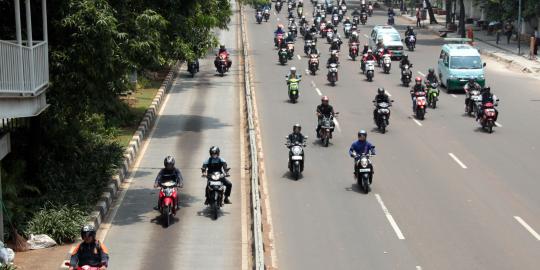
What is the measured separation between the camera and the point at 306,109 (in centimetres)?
3722

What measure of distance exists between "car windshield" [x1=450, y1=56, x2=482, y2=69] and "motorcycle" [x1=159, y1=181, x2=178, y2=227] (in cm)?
2424

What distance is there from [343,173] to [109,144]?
6266mm

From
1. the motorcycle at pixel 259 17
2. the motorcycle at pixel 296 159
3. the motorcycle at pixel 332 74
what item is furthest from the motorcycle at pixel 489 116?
the motorcycle at pixel 259 17

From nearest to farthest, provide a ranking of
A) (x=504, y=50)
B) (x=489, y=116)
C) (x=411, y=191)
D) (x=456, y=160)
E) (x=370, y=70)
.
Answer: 1. (x=411, y=191)
2. (x=456, y=160)
3. (x=489, y=116)
4. (x=370, y=70)
5. (x=504, y=50)

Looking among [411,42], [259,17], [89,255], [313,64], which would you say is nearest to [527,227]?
[89,255]

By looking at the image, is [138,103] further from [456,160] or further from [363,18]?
[363,18]

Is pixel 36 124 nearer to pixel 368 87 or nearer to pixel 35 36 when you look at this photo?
pixel 35 36

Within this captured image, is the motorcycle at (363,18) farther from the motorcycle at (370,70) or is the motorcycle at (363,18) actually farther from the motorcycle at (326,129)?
the motorcycle at (326,129)

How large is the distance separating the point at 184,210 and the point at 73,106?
3314mm

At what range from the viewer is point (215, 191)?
20438 mm

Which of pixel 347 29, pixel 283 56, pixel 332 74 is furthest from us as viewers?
pixel 347 29

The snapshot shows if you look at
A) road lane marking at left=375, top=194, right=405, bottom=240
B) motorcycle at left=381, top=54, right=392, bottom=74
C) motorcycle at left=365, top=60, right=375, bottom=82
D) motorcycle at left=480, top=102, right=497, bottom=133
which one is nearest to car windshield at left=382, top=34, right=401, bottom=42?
motorcycle at left=381, top=54, right=392, bottom=74

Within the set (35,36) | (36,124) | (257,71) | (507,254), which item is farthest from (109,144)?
(257,71)

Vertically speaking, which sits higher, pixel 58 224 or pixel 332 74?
pixel 332 74
